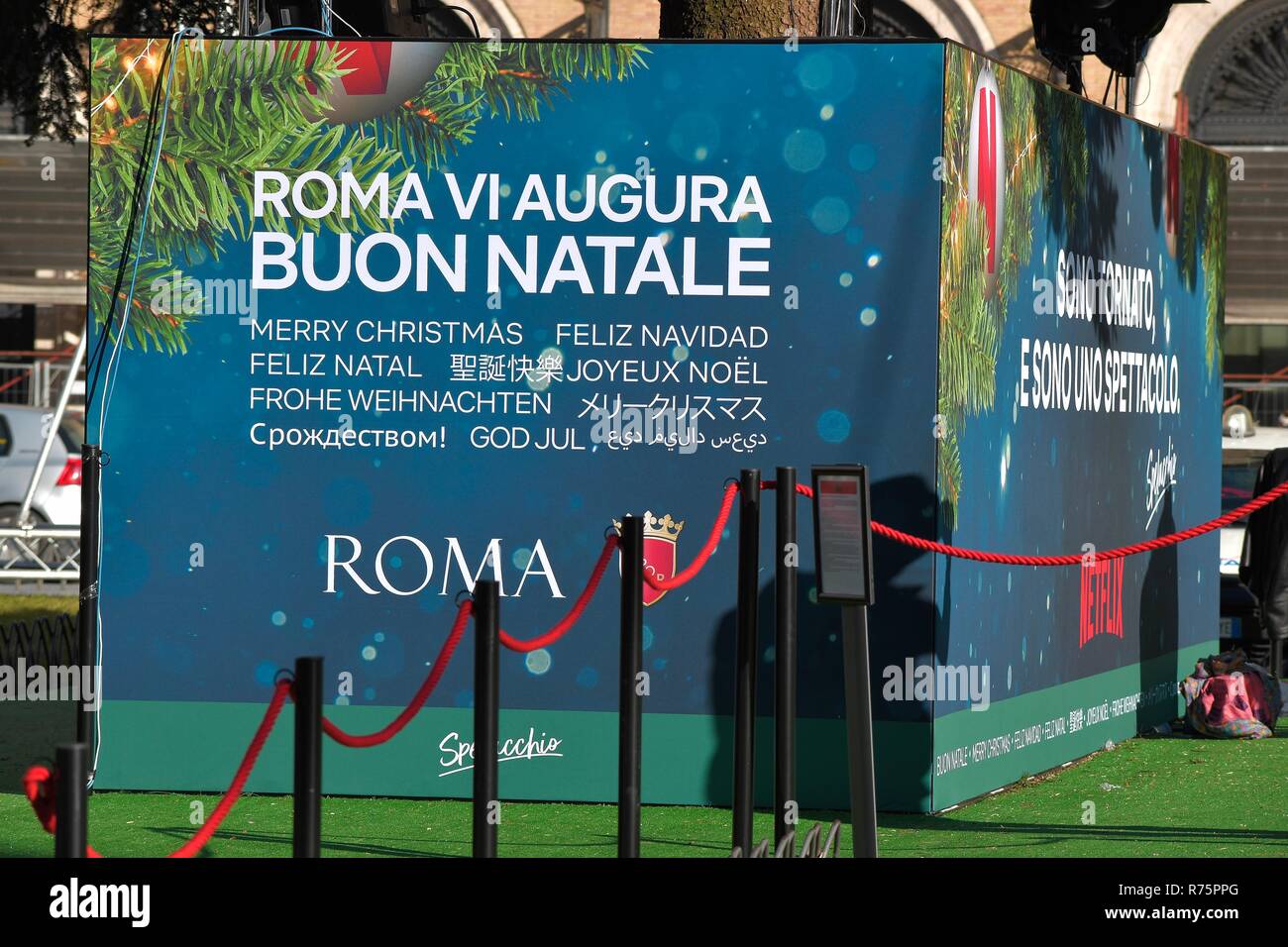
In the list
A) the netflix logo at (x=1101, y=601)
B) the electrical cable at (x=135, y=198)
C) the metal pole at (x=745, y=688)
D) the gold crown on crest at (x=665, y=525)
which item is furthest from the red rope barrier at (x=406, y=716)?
the netflix logo at (x=1101, y=601)

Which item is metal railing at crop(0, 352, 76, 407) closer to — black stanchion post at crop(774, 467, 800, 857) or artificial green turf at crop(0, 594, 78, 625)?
artificial green turf at crop(0, 594, 78, 625)

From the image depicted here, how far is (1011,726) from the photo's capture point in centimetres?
853

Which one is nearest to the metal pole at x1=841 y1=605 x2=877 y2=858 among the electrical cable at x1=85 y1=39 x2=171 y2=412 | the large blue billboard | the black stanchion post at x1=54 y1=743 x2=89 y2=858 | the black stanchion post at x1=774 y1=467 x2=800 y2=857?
the black stanchion post at x1=774 y1=467 x2=800 y2=857

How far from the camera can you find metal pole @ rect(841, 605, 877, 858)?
5895 mm

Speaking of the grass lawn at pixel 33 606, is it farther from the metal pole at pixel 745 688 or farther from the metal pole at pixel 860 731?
the metal pole at pixel 860 731

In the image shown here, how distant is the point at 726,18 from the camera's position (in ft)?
32.5

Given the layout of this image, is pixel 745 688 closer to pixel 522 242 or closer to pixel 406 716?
pixel 406 716

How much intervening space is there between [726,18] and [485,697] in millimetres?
5900

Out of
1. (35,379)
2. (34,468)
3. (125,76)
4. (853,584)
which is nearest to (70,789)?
(853,584)

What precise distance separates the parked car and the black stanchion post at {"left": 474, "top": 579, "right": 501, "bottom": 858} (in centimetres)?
1448

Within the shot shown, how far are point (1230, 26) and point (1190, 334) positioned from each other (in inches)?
844

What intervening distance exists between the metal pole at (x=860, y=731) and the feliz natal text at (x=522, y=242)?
226 centimetres

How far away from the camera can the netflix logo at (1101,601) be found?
9398 mm

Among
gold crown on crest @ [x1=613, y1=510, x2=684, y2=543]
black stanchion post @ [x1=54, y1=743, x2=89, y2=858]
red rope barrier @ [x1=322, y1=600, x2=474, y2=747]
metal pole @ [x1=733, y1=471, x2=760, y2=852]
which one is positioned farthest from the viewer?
gold crown on crest @ [x1=613, y1=510, x2=684, y2=543]
